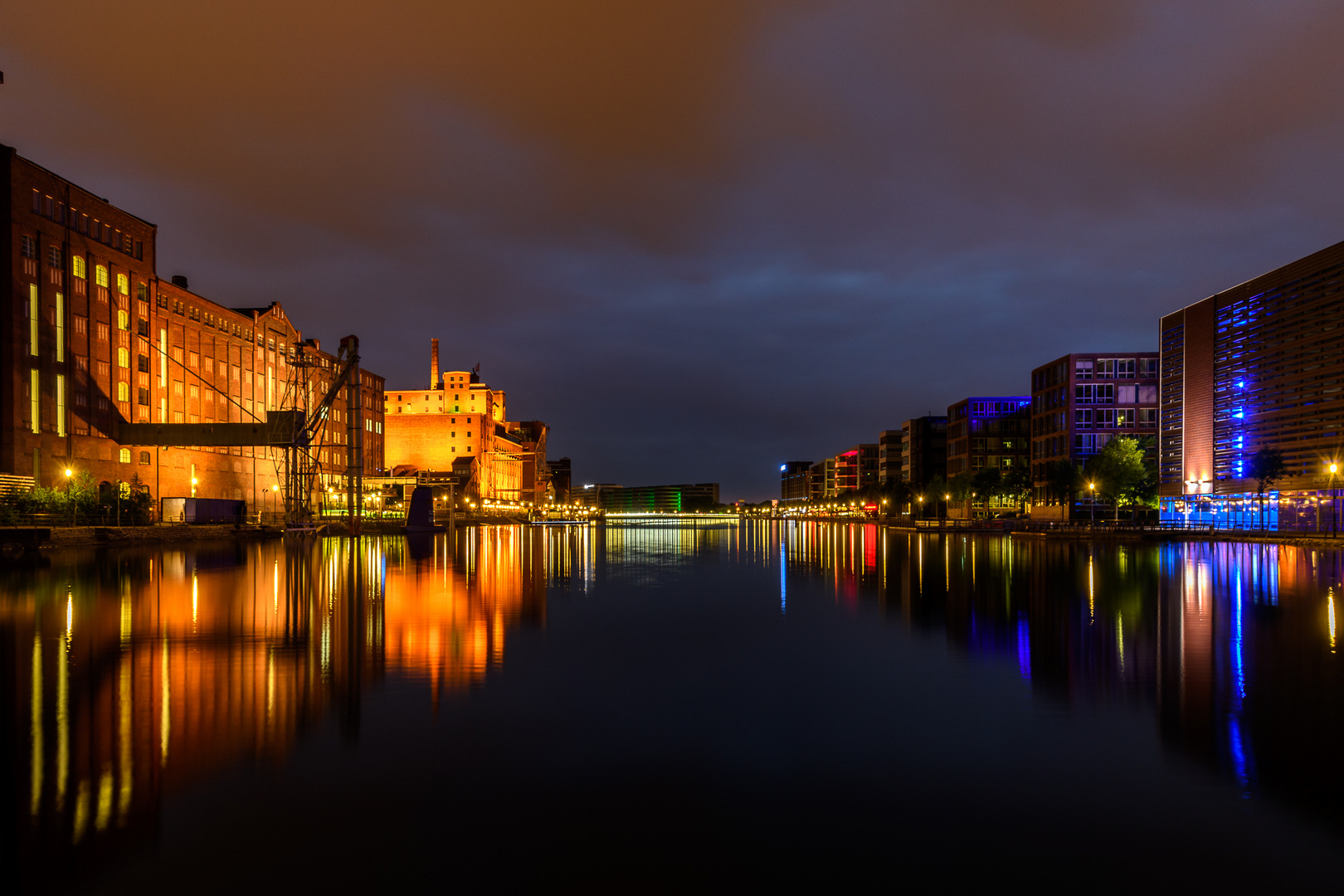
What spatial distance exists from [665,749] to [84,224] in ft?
275

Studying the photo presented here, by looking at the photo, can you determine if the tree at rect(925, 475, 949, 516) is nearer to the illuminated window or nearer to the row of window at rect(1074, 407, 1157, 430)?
the row of window at rect(1074, 407, 1157, 430)

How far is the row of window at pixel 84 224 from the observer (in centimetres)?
6675

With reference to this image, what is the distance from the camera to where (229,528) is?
71875 mm

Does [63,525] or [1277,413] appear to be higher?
[1277,413]

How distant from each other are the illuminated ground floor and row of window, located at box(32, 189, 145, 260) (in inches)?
4067

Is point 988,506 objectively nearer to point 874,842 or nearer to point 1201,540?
point 1201,540

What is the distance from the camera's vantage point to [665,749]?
28.2ft

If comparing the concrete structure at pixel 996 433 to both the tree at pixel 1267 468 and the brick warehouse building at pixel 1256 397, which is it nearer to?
the brick warehouse building at pixel 1256 397

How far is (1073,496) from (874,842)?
358 ft

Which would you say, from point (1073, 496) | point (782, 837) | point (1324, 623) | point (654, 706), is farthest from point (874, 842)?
point (1073, 496)

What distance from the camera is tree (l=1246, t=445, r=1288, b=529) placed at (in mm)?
71206

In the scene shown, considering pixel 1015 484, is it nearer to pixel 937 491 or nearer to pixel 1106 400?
pixel 1106 400

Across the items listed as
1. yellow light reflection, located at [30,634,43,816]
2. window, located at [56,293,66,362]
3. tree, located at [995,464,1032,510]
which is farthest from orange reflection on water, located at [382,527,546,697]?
tree, located at [995,464,1032,510]

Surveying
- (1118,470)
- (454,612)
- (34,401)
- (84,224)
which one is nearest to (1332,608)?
(454,612)
